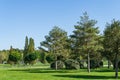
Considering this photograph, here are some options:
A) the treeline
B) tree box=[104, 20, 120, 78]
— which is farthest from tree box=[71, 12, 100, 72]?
tree box=[104, 20, 120, 78]

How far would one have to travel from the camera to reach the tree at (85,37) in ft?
200

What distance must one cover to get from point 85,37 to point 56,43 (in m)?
15.0

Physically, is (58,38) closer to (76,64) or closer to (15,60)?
(76,64)

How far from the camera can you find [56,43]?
75.1 meters

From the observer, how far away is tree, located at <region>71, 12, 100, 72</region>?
6103 cm

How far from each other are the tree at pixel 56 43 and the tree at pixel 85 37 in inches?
505

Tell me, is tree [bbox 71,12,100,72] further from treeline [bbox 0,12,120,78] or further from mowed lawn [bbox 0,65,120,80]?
mowed lawn [bbox 0,65,120,80]

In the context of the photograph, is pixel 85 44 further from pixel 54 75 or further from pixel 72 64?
pixel 54 75

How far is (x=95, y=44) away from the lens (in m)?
61.2

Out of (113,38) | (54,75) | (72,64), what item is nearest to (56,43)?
(72,64)

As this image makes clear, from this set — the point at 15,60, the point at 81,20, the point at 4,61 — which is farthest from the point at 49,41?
the point at 4,61

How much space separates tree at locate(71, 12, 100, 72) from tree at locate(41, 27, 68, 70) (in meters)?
12.8

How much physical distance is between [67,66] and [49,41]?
24.7 ft

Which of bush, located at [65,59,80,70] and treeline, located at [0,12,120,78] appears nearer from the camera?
treeline, located at [0,12,120,78]
